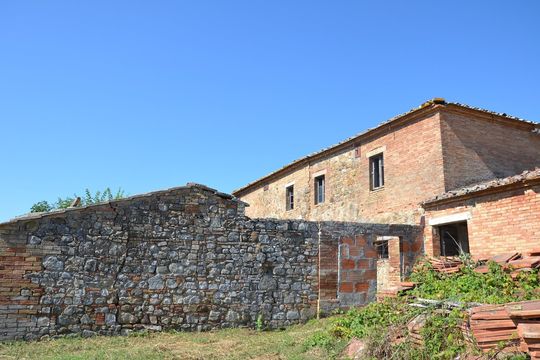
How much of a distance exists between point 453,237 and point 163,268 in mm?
8355

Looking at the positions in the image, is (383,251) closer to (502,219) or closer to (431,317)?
(502,219)

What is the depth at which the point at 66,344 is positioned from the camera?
8.07 metres

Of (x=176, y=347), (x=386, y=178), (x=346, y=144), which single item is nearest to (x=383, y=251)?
(x=386, y=178)

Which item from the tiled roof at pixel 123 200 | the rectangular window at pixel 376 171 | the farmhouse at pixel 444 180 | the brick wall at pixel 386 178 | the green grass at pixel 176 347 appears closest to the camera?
the green grass at pixel 176 347

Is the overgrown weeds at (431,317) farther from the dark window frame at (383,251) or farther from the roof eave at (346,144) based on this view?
the roof eave at (346,144)

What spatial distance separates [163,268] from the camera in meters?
9.55

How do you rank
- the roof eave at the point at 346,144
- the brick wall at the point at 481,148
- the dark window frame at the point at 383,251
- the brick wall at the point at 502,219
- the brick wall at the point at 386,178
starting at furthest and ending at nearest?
the roof eave at the point at 346,144 < the brick wall at the point at 386,178 < the brick wall at the point at 481,148 < the dark window frame at the point at 383,251 < the brick wall at the point at 502,219

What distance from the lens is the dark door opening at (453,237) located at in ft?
41.5

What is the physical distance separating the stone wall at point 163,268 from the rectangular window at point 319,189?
6629mm

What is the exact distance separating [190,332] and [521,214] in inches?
320

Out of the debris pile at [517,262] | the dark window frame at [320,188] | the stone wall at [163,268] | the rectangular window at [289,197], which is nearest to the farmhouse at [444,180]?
the dark window frame at [320,188]

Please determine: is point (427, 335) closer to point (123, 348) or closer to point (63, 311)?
point (123, 348)

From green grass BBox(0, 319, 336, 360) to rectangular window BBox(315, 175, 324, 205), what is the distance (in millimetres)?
9055

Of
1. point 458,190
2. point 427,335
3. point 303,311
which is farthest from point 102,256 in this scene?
point 458,190
